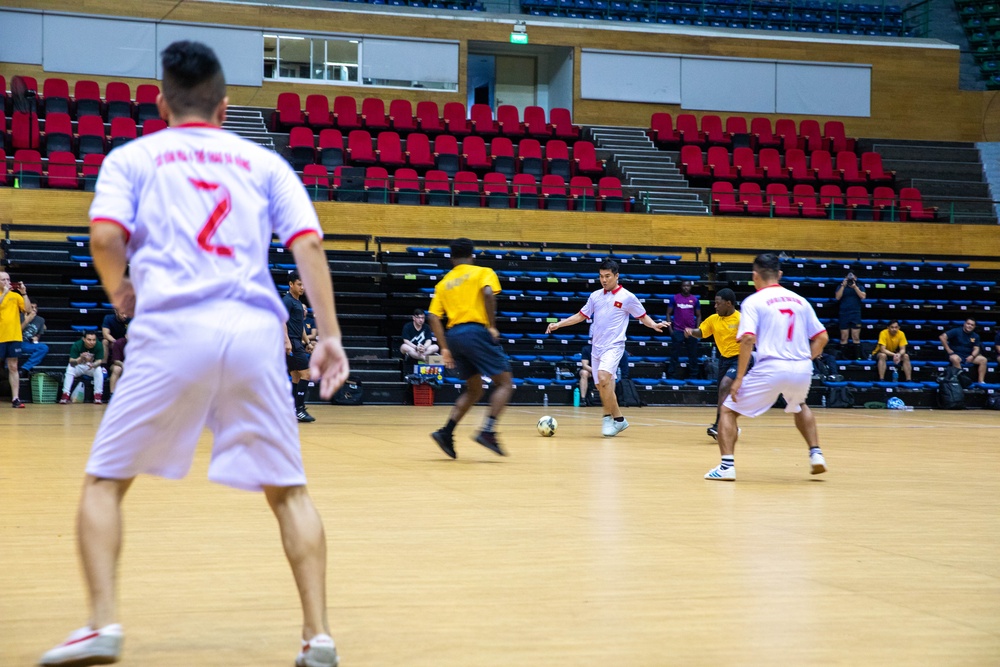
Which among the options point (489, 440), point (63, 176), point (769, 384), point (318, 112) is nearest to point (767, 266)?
point (769, 384)

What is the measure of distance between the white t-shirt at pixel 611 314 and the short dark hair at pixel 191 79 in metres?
9.41

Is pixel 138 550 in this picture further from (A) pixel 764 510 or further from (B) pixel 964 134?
(B) pixel 964 134

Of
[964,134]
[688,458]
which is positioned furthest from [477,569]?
[964,134]

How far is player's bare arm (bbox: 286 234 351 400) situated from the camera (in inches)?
118

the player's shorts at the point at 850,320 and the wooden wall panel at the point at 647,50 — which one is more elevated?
the wooden wall panel at the point at 647,50

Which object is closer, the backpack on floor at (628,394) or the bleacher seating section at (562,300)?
the bleacher seating section at (562,300)

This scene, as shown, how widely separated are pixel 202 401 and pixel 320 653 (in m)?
0.76

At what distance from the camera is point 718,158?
25375 millimetres

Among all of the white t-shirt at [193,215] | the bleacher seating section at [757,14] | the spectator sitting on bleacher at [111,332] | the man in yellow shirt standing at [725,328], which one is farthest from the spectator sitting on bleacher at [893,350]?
the white t-shirt at [193,215]

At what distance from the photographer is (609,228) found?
22016 millimetres

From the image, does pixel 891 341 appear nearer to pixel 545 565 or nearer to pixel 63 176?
pixel 63 176

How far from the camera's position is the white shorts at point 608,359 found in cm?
1234

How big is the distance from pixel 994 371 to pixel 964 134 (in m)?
10.2

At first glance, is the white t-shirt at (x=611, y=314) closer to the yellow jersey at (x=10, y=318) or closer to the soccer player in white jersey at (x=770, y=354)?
the soccer player in white jersey at (x=770, y=354)
